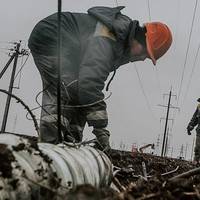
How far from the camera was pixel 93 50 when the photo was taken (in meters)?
4.66

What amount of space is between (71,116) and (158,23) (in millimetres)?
1248

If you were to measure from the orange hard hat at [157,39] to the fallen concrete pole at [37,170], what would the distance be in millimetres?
2638

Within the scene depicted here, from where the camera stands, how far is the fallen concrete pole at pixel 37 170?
1.54 meters

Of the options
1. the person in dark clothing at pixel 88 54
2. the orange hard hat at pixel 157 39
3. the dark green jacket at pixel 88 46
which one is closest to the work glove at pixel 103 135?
the person in dark clothing at pixel 88 54

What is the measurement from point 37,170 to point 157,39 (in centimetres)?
357

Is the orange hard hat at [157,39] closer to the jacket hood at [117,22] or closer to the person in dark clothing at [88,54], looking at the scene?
the person in dark clothing at [88,54]

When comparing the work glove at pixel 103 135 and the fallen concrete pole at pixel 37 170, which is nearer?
the fallen concrete pole at pixel 37 170

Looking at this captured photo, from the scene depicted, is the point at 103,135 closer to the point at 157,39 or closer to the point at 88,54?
the point at 88,54

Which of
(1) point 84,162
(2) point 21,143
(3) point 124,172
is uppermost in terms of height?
(2) point 21,143

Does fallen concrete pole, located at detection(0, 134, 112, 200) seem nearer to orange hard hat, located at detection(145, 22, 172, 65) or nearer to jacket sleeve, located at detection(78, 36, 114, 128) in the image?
jacket sleeve, located at detection(78, 36, 114, 128)

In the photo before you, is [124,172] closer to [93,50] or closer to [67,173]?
[93,50]

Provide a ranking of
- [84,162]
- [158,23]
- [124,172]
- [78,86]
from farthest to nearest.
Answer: [158,23] → [78,86] → [124,172] → [84,162]

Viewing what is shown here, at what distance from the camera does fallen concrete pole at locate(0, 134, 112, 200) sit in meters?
1.54

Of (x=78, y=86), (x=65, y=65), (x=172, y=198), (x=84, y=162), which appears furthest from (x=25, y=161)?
(x=65, y=65)
